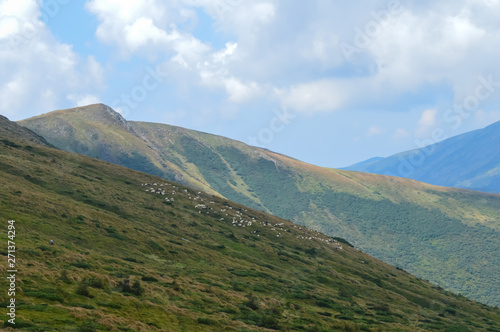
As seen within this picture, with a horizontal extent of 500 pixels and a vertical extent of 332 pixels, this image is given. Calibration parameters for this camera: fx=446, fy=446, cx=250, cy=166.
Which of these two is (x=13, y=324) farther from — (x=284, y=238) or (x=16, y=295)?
(x=284, y=238)

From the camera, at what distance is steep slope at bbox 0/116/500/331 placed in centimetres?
3294

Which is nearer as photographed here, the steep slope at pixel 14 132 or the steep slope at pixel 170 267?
the steep slope at pixel 170 267

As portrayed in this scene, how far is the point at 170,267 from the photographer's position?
5681cm

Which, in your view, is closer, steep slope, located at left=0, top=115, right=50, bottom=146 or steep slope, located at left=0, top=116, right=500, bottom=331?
steep slope, located at left=0, top=116, right=500, bottom=331

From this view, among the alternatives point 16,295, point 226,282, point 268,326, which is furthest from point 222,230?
point 16,295

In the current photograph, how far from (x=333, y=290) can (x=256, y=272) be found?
14539 mm

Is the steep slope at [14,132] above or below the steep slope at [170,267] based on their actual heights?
above

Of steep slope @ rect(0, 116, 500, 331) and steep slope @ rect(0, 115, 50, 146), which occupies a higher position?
steep slope @ rect(0, 115, 50, 146)

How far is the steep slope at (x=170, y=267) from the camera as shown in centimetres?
3294

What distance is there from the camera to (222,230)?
3580 inches

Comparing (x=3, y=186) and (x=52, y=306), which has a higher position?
(x=3, y=186)

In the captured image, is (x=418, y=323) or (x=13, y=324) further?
(x=418, y=323)

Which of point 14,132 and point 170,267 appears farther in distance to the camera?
point 14,132

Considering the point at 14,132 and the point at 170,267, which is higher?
the point at 14,132
